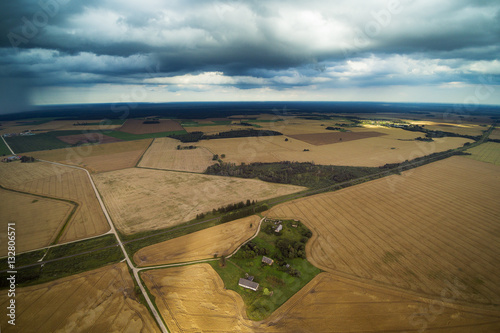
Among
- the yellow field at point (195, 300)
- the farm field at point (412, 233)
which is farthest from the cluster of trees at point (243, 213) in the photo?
the yellow field at point (195, 300)

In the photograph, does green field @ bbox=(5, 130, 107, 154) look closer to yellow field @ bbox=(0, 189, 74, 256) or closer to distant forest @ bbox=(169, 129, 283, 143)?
distant forest @ bbox=(169, 129, 283, 143)

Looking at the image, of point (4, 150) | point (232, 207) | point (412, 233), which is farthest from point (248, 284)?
point (4, 150)

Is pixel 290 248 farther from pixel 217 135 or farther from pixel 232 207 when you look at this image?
pixel 217 135

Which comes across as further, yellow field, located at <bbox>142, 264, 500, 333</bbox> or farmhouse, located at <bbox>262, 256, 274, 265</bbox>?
farmhouse, located at <bbox>262, 256, 274, 265</bbox>

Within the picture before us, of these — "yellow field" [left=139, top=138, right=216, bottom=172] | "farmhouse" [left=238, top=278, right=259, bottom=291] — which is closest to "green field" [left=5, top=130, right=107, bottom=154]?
"yellow field" [left=139, top=138, right=216, bottom=172]

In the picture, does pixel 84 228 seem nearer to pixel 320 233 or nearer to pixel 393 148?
pixel 320 233

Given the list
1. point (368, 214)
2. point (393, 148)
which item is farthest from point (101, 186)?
point (393, 148)
